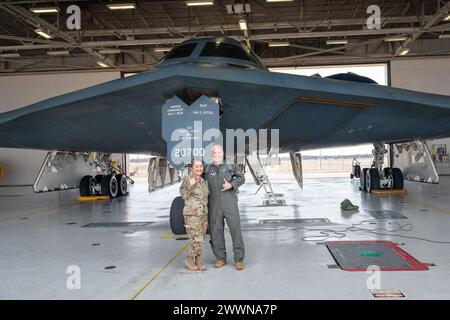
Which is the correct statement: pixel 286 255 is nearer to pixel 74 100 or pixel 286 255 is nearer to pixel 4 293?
pixel 4 293

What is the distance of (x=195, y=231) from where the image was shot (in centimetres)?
423

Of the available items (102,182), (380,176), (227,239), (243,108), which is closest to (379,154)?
(380,176)

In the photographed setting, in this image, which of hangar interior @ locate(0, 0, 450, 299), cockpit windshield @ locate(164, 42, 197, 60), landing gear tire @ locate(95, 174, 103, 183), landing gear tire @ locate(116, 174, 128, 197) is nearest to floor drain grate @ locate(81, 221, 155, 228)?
hangar interior @ locate(0, 0, 450, 299)

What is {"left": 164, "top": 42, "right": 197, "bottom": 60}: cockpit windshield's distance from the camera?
24.4 feet

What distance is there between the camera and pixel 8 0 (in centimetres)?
1598

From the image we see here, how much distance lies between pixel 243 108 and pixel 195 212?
2.07 metres

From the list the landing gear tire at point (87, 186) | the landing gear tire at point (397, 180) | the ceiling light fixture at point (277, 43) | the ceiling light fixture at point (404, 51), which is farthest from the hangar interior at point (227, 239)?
the ceiling light fixture at point (404, 51)

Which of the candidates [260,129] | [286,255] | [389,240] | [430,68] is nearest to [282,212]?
[260,129]

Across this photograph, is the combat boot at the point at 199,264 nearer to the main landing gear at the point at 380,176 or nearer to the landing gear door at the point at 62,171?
the landing gear door at the point at 62,171

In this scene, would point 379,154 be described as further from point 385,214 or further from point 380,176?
point 385,214

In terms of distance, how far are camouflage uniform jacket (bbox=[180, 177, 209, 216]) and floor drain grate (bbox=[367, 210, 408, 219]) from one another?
15.7ft

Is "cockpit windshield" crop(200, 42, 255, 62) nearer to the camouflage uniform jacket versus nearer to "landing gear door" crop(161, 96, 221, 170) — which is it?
"landing gear door" crop(161, 96, 221, 170)
